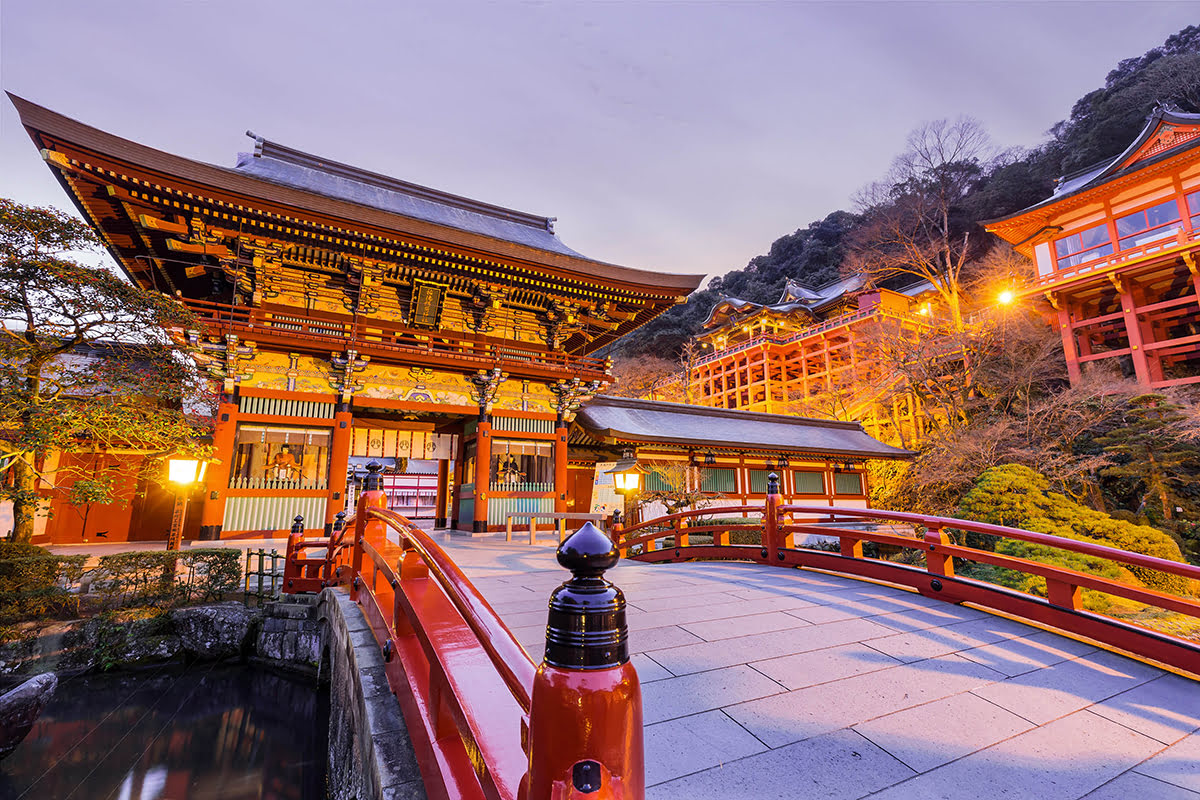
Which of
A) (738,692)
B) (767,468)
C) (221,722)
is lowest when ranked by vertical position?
(221,722)

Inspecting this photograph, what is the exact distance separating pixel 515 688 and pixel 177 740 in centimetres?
724

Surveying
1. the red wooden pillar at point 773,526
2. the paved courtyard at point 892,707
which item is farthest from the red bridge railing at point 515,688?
the red wooden pillar at point 773,526

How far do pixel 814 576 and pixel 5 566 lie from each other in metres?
10.9

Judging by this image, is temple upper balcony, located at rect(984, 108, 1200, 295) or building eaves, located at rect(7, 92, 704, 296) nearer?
building eaves, located at rect(7, 92, 704, 296)

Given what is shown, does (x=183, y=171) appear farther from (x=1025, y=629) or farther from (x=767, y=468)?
(x=767, y=468)

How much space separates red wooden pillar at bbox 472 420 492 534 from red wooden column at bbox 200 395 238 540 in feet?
16.1

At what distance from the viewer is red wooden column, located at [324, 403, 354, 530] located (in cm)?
1086

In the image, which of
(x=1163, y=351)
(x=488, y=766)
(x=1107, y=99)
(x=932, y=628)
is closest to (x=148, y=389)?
(x=488, y=766)

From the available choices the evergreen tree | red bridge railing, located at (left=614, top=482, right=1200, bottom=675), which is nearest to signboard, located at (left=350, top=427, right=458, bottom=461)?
red bridge railing, located at (left=614, top=482, right=1200, bottom=675)

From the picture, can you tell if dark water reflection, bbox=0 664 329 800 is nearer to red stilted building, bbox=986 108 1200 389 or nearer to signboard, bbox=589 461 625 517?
signboard, bbox=589 461 625 517

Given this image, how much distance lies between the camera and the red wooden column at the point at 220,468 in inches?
384

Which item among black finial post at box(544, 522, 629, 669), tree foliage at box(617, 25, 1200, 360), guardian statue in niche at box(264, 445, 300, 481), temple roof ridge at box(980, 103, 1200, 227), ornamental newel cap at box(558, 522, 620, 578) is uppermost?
tree foliage at box(617, 25, 1200, 360)

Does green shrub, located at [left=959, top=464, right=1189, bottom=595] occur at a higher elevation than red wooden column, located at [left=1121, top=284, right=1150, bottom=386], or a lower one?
lower

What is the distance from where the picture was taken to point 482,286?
12297 millimetres
